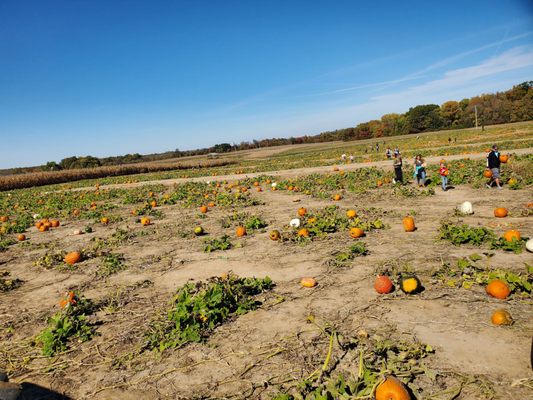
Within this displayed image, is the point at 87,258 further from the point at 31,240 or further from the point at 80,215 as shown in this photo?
the point at 80,215

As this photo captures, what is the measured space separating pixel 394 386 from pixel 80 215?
1730 centimetres

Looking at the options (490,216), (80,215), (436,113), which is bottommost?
(490,216)

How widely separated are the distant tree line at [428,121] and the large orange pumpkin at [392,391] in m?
84.9

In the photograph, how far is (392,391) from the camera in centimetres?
320

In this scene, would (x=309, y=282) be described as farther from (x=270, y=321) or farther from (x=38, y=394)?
(x=38, y=394)

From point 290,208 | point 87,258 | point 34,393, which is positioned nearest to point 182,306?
point 34,393

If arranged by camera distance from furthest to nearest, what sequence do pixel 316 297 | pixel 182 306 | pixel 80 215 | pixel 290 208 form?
pixel 80 215, pixel 290 208, pixel 316 297, pixel 182 306

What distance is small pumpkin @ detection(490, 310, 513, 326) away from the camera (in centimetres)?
433

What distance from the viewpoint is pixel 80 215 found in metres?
16.8

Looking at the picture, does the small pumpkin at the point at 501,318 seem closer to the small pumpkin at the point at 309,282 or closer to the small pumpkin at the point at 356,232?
the small pumpkin at the point at 309,282

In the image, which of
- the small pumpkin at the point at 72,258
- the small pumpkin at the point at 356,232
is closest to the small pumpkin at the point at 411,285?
the small pumpkin at the point at 356,232

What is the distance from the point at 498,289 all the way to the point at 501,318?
2.67 feet

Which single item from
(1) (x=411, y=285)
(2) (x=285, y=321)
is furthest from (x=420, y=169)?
(2) (x=285, y=321)

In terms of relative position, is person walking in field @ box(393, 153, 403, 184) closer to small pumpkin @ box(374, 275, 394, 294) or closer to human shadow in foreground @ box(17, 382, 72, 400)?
small pumpkin @ box(374, 275, 394, 294)
